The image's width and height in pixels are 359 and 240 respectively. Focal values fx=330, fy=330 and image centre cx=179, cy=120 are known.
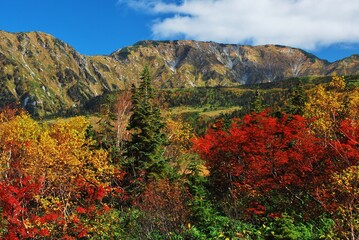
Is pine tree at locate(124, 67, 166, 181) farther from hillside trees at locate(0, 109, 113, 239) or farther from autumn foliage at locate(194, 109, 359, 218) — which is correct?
autumn foliage at locate(194, 109, 359, 218)

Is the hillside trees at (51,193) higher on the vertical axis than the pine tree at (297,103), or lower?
lower

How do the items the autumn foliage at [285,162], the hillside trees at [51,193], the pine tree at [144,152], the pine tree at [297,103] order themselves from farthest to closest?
the pine tree at [297,103]
the pine tree at [144,152]
the autumn foliage at [285,162]
the hillside trees at [51,193]

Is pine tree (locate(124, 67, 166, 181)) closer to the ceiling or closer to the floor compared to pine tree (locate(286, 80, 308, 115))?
closer to the floor

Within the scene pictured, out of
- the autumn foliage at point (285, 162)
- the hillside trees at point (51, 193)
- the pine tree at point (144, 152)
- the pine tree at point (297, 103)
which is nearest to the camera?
the hillside trees at point (51, 193)

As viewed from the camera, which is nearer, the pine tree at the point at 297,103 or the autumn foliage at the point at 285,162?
the autumn foliage at the point at 285,162

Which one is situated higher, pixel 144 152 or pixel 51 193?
pixel 144 152

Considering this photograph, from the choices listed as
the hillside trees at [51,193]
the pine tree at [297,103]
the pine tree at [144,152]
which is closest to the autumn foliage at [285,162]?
the pine tree at [144,152]

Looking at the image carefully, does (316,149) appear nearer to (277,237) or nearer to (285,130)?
(285,130)

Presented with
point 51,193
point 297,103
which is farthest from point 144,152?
point 297,103

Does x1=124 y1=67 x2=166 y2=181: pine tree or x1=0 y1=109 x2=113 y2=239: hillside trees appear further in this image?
x1=124 y1=67 x2=166 y2=181: pine tree

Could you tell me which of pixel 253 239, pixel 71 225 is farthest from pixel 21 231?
pixel 253 239

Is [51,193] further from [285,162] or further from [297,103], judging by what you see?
[297,103]

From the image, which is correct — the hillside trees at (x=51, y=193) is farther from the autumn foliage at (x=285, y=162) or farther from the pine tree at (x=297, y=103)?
the pine tree at (x=297, y=103)

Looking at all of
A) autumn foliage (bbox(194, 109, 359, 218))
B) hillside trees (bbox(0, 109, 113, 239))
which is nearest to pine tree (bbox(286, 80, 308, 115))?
autumn foliage (bbox(194, 109, 359, 218))
